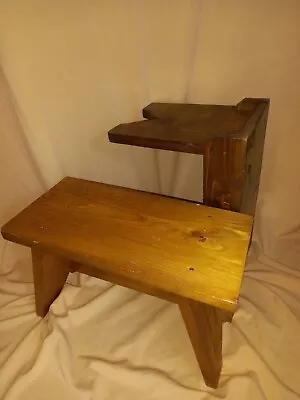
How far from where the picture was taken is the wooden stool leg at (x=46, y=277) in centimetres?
78

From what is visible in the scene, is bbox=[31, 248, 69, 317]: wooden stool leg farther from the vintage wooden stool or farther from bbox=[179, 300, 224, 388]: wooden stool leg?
bbox=[179, 300, 224, 388]: wooden stool leg

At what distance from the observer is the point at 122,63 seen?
858 mm

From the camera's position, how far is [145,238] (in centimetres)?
67

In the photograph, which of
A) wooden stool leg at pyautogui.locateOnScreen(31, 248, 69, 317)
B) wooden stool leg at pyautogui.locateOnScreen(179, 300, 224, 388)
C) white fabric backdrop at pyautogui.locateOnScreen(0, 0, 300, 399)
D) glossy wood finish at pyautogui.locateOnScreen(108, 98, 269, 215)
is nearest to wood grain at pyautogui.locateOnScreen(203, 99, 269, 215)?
glossy wood finish at pyautogui.locateOnScreen(108, 98, 269, 215)

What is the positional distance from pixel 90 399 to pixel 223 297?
412 mm

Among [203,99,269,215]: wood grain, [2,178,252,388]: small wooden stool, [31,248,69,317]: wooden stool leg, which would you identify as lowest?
[31,248,69,317]: wooden stool leg

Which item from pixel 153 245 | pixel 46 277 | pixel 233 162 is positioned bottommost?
pixel 46 277

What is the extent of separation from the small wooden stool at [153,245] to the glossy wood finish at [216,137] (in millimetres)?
61

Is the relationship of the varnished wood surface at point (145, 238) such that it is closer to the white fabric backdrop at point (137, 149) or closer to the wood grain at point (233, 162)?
the wood grain at point (233, 162)

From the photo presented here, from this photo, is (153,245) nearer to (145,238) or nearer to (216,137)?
(145,238)

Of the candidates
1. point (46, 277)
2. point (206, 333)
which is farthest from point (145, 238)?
point (46, 277)

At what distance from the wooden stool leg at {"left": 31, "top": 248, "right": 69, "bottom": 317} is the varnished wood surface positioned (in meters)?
0.09

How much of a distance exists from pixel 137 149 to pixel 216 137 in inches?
16.5

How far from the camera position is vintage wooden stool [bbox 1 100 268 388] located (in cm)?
59
